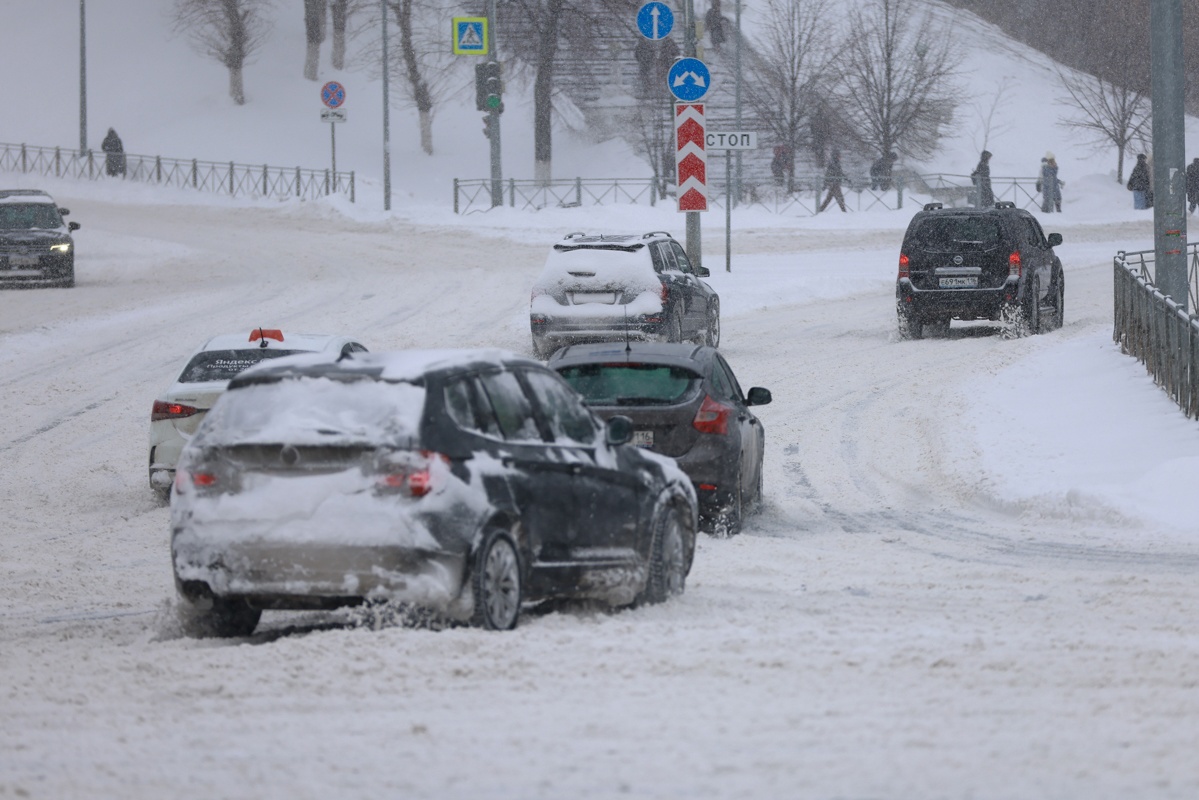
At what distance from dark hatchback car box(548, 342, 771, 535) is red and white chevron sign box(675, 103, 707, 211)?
10.8 metres

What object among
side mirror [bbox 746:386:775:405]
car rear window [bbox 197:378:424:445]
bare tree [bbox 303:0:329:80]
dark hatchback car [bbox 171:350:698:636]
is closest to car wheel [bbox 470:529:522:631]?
dark hatchback car [bbox 171:350:698:636]

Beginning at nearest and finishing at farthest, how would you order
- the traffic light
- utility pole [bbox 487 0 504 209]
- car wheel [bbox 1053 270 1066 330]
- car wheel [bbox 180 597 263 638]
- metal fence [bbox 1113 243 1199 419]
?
car wheel [bbox 180 597 263 638] → metal fence [bbox 1113 243 1199 419] → car wheel [bbox 1053 270 1066 330] → the traffic light → utility pole [bbox 487 0 504 209]

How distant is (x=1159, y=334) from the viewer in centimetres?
1695

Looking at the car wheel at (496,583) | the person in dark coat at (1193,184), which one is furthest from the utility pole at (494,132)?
the car wheel at (496,583)

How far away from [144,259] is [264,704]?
3077 cm

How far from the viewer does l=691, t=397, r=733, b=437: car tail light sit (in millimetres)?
11898

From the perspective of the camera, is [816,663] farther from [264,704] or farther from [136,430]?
[136,430]

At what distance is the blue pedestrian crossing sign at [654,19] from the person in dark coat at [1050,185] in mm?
27481

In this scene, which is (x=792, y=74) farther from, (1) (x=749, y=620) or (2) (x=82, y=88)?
(1) (x=749, y=620)

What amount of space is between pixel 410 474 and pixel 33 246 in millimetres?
25831

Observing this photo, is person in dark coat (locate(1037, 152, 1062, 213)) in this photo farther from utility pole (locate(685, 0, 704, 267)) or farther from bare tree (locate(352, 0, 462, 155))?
utility pole (locate(685, 0, 704, 267))

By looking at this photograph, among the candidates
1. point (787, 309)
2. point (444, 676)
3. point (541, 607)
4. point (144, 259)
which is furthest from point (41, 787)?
point (144, 259)

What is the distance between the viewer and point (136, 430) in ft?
59.7

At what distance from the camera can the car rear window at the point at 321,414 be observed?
25.6ft
